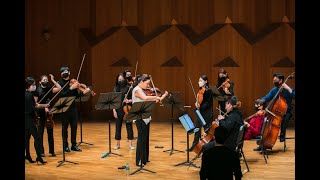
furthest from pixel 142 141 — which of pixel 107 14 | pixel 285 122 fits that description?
pixel 107 14

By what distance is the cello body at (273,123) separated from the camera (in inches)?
352

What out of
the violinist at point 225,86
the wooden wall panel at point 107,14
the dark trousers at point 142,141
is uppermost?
the wooden wall panel at point 107,14

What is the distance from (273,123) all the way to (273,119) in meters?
0.07

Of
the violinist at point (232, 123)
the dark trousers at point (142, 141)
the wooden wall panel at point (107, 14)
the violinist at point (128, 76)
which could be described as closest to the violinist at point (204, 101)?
the dark trousers at point (142, 141)

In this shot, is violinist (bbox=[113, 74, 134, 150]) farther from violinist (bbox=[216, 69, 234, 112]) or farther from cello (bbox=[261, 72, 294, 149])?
cello (bbox=[261, 72, 294, 149])

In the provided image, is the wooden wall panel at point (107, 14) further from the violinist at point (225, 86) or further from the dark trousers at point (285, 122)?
the dark trousers at point (285, 122)

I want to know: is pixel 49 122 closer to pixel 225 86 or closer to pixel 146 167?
pixel 146 167

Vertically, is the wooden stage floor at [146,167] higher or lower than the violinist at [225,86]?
lower

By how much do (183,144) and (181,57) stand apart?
13.2 feet

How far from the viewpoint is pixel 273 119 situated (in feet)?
29.3
